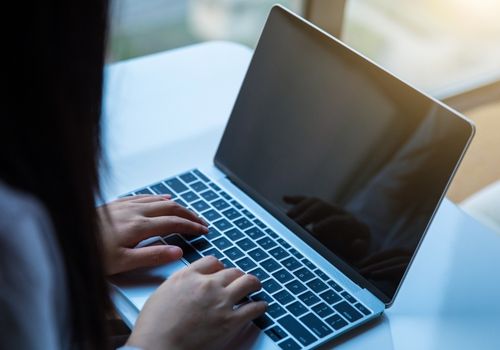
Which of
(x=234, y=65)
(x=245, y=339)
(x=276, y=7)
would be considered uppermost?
(x=276, y=7)

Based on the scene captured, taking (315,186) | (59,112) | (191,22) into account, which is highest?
(59,112)

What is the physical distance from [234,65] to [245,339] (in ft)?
2.01

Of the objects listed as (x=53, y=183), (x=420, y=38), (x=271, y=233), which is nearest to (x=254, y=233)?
(x=271, y=233)

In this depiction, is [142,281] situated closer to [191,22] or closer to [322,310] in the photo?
[322,310]

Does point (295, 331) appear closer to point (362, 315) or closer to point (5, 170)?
point (362, 315)

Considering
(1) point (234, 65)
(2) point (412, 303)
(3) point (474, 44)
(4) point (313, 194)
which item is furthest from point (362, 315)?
(3) point (474, 44)

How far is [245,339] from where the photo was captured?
777 millimetres

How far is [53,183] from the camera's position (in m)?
0.60

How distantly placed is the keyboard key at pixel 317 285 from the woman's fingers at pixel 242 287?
0.22 feet

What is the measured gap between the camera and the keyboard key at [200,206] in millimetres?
958

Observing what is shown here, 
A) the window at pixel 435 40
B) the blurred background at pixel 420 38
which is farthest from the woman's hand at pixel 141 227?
the window at pixel 435 40

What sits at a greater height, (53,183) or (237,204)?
(53,183)

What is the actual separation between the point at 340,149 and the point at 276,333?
0.25 metres

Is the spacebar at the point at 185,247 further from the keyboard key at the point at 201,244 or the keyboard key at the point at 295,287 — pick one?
the keyboard key at the point at 295,287
